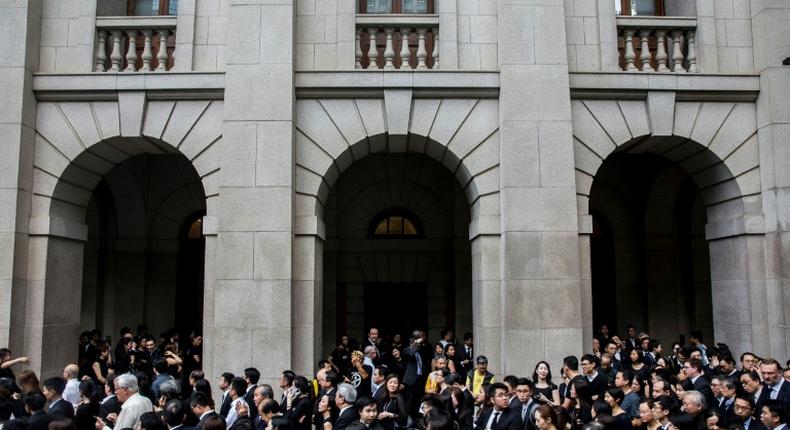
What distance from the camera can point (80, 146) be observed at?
12148 millimetres

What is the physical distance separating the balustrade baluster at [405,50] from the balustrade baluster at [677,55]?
5316 mm

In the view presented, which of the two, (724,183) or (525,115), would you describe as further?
(724,183)

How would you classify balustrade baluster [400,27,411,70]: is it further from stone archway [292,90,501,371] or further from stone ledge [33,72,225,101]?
stone ledge [33,72,225,101]

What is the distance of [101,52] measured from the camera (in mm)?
12391

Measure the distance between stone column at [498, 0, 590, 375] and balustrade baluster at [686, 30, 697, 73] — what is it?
110 inches

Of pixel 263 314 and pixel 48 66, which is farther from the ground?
pixel 48 66

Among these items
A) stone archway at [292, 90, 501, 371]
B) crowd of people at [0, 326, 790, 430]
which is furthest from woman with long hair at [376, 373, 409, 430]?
stone archway at [292, 90, 501, 371]

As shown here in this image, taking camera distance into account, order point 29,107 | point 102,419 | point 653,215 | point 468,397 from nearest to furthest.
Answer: point 102,419 < point 468,397 < point 29,107 < point 653,215

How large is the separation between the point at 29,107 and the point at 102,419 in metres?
7.13

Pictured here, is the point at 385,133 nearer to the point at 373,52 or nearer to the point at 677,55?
the point at 373,52

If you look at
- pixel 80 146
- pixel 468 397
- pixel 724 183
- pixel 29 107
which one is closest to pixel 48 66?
pixel 29 107

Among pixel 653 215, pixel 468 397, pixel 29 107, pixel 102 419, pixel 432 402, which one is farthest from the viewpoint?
pixel 653 215

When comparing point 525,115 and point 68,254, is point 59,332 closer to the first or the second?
point 68,254

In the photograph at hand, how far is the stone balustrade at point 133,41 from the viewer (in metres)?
12.3
